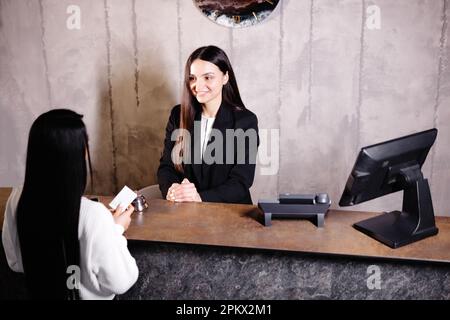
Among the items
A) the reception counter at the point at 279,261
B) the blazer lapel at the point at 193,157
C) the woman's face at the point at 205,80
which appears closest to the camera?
the reception counter at the point at 279,261

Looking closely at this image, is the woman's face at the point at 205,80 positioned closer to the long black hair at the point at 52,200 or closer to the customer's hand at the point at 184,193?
the customer's hand at the point at 184,193

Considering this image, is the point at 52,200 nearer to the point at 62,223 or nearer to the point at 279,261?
the point at 62,223

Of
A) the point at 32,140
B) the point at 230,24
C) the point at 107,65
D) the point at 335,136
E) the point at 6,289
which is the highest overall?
the point at 230,24

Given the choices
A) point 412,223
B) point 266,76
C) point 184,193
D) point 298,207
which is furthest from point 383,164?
point 266,76

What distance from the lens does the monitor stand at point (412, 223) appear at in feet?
5.87

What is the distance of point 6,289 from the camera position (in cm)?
208

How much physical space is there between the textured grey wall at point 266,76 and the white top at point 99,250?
2091 mm

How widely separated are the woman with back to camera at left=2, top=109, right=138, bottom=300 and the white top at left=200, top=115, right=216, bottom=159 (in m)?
1.23

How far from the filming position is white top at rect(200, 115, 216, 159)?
2.76 metres

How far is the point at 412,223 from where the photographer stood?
183cm

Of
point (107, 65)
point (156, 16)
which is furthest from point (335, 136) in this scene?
point (107, 65)

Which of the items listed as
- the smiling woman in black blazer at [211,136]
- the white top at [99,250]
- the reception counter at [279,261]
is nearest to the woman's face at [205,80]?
the smiling woman in black blazer at [211,136]

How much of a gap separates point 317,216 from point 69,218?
0.97m
